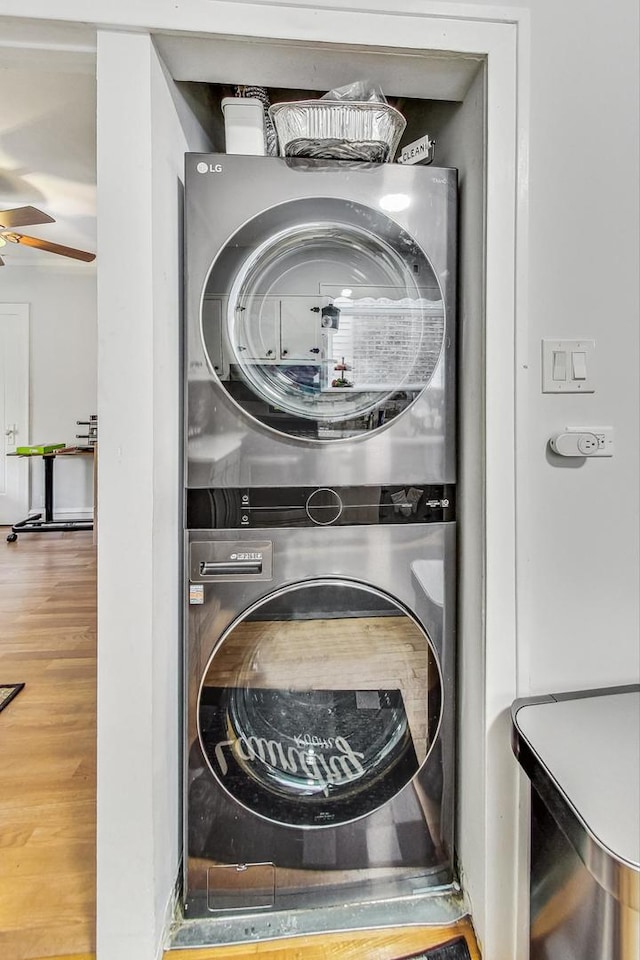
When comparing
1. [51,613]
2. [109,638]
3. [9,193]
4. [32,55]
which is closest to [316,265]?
[32,55]

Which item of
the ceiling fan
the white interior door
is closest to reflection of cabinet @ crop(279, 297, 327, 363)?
the ceiling fan

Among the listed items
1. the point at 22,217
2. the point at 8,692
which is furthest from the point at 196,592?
the point at 22,217

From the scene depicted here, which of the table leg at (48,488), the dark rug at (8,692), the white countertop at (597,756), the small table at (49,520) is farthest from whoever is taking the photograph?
the table leg at (48,488)

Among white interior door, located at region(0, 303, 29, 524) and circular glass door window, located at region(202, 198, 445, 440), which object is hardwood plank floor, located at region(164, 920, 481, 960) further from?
white interior door, located at region(0, 303, 29, 524)

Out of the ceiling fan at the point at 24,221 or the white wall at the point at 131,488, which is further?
the ceiling fan at the point at 24,221

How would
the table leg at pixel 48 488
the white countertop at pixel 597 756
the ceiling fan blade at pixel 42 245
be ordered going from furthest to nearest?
1. the table leg at pixel 48 488
2. the ceiling fan blade at pixel 42 245
3. the white countertop at pixel 597 756

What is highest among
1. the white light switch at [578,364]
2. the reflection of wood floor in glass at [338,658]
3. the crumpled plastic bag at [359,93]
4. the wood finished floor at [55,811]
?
the crumpled plastic bag at [359,93]

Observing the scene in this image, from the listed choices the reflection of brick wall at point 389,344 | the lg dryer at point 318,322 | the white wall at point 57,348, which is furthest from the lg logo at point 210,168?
the white wall at point 57,348

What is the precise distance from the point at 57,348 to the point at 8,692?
417 centimetres

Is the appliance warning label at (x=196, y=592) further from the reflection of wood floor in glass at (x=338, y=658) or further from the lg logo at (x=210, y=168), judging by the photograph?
the lg logo at (x=210, y=168)

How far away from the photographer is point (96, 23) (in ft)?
2.97

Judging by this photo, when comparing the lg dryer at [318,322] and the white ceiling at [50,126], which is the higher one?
the white ceiling at [50,126]

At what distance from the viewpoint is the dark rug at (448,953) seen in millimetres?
1028

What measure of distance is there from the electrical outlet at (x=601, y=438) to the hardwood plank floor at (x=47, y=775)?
1521 mm
